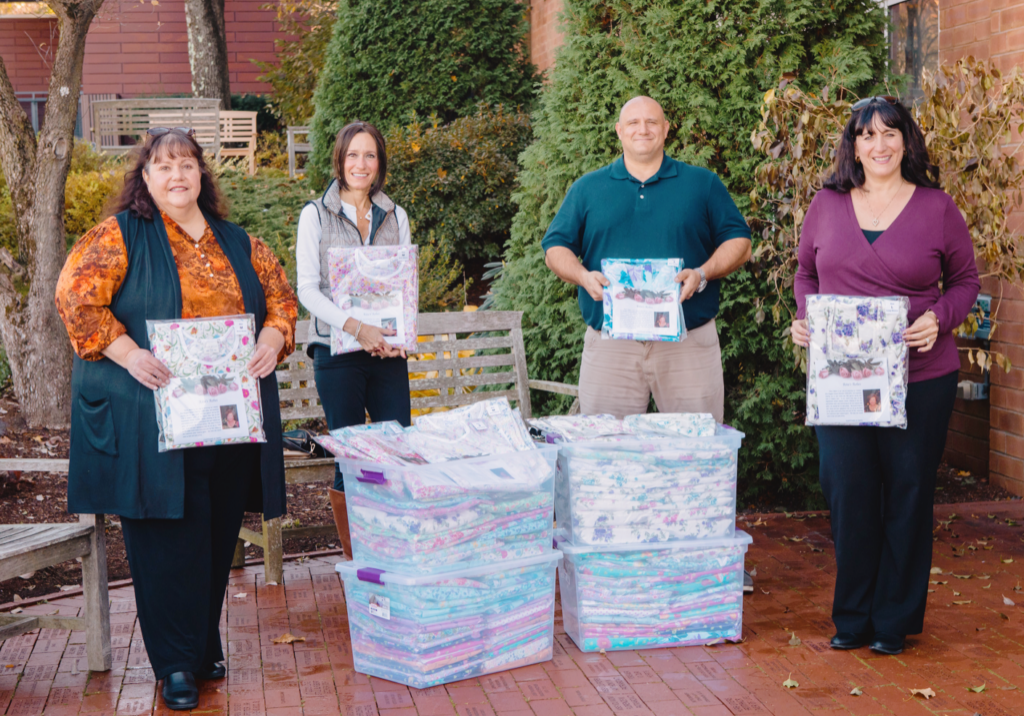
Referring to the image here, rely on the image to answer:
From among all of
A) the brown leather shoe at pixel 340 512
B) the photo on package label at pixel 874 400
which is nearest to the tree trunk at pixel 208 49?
the brown leather shoe at pixel 340 512

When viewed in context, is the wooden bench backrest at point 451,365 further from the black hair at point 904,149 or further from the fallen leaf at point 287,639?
the black hair at point 904,149

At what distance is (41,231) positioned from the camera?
717 centimetres

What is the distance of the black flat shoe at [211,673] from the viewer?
3.56m

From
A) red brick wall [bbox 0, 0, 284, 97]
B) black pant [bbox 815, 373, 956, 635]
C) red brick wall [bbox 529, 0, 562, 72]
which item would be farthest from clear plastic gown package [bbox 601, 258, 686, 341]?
red brick wall [bbox 0, 0, 284, 97]

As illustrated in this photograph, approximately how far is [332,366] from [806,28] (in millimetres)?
3075

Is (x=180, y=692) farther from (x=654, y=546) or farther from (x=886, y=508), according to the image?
(x=886, y=508)

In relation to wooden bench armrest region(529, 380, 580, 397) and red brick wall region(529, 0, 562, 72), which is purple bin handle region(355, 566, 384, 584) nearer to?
wooden bench armrest region(529, 380, 580, 397)

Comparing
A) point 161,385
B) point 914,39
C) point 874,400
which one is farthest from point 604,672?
point 914,39

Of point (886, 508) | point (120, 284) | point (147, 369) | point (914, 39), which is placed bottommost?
point (886, 508)

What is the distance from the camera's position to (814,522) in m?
5.53

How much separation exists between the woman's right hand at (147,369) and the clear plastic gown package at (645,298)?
66.8 inches

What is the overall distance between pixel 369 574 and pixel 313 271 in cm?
129

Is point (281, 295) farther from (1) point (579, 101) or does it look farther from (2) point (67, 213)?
(2) point (67, 213)

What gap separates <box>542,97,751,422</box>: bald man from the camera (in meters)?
4.16
